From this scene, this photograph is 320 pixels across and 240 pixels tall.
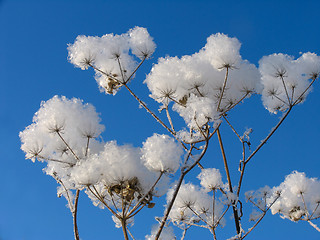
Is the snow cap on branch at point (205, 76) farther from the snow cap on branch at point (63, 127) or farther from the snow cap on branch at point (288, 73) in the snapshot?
the snow cap on branch at point (63, 127)

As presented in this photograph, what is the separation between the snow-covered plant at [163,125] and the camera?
2510 mm

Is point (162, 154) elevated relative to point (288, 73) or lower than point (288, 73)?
lower

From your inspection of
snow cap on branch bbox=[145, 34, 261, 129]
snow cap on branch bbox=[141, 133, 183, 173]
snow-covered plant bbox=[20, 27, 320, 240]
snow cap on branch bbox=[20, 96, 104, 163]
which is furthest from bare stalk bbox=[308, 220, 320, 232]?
snow cap on branch bbox=[20, 96, 104, 163]

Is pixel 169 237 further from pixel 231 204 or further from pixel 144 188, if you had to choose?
pixel 144 188

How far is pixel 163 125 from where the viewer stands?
2.92 meters

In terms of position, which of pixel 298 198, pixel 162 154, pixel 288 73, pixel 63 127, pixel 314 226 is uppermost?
pixel 288 73

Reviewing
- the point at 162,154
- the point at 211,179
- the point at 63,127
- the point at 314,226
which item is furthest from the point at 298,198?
the point at 63,127

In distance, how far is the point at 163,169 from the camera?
2451 millimetres

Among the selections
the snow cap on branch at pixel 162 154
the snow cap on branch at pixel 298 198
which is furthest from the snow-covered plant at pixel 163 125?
the snow cap on branch at pixel 298 198

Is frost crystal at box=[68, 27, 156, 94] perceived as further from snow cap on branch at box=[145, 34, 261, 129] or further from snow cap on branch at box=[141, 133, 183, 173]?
snow cap on branch at box=[141, 133, 183, 173]

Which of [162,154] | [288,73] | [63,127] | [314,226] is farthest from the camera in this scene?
[314,226]

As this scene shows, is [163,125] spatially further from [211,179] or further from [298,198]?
[298,198]

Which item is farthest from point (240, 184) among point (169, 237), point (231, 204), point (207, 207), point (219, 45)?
point (219, 45)

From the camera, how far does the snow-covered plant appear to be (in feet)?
8.23
